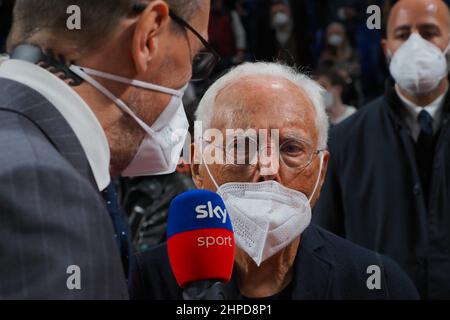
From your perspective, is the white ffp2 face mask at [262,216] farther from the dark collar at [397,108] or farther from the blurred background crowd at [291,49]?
the dark collar at [397,108]

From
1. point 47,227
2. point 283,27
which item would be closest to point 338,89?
point 283,27

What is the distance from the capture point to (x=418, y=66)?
2400 mm

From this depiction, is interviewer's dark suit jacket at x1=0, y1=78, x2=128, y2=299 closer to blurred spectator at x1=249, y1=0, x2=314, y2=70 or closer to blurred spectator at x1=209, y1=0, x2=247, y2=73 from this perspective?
blurred spectator at x1=249, y1=0, x2=314, y2=70

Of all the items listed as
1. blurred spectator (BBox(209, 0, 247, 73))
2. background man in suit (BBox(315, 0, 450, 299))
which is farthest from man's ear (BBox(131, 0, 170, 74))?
blurred spectator (BBox(209, 0, 247, 73))

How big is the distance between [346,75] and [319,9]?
1.07 meters

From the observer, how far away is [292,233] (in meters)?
1.84

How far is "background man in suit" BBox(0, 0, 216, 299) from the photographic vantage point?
106 cm

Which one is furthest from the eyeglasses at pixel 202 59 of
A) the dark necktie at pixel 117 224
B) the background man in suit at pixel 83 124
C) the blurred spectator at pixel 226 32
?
the blurred spectator at pixel 226 32

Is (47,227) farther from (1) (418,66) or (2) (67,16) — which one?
(1) (418,66)

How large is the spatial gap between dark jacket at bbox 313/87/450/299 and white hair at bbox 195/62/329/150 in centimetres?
19

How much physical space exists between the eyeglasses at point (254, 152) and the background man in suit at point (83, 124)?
198 millimetres

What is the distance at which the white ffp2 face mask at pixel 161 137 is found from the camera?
1.46 m

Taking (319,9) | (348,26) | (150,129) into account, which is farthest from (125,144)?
(319,9)
